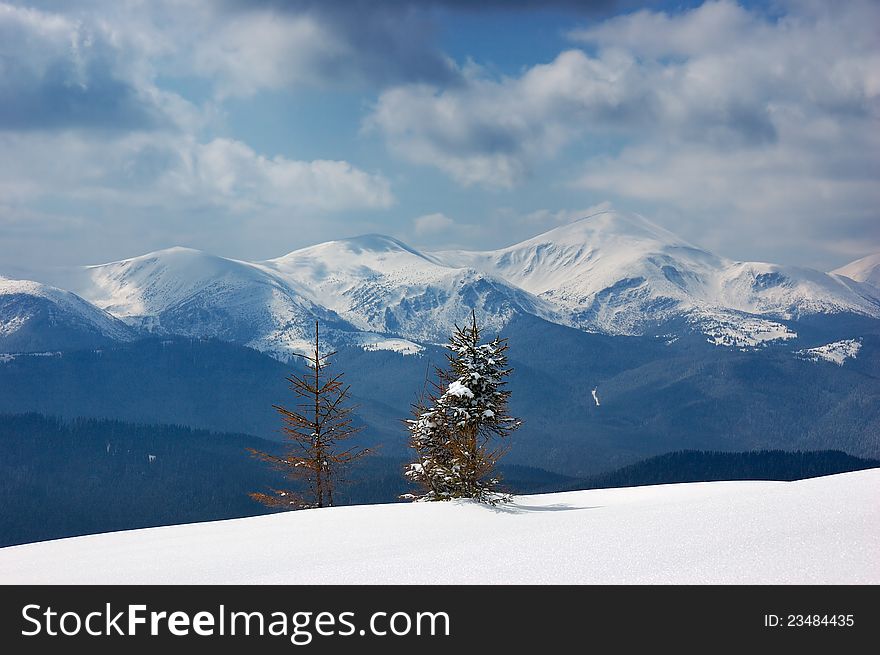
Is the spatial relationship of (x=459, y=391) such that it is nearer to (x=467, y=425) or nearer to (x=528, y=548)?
(x=467, y=425)

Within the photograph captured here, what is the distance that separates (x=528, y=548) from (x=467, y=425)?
46.2ft

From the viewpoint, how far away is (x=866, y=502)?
1708 cm

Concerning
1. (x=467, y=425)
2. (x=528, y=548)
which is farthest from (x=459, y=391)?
(x=528, y=548)

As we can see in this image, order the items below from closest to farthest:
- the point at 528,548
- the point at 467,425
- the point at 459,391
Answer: the point at 528,548 → the point at 459,391 → the point at 467,425

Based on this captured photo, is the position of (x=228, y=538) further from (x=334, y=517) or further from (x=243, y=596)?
(x=243, y=596)

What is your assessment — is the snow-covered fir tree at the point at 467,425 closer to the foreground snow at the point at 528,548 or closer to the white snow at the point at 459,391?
the white snow at the point at 459,391

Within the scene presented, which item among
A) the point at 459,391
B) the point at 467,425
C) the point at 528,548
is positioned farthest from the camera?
the point at 467,425

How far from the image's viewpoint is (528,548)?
15.9 metres

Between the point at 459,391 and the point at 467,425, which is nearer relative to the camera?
the point at 459,391

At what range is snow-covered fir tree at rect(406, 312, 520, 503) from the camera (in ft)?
96.0

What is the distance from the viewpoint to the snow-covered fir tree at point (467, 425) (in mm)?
29266

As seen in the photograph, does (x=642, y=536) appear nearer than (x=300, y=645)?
No

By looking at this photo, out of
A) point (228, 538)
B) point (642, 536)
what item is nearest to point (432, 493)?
point (228, 538)

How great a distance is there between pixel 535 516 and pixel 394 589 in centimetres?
1111
